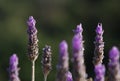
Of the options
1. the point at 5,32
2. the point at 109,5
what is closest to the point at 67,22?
the point at 109,5

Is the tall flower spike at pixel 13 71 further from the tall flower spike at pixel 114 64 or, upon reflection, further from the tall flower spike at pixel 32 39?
the tall flower spike at pixel 32 39

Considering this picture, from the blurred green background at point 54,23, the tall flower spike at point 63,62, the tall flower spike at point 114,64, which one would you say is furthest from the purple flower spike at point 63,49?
the blurred green background at point 54,23

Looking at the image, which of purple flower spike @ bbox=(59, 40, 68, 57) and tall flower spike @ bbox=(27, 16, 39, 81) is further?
tall flower spike @ bbox=(27, 16, 39, 81)

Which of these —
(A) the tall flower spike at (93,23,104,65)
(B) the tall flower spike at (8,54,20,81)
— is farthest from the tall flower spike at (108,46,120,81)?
(A) the tall flower spike at (93,23,104,65)

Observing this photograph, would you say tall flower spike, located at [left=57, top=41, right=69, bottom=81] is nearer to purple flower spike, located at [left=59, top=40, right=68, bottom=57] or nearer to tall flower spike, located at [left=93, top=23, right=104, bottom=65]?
purple flower spike, located at [left=59, top=40, right=68, bottom=57]

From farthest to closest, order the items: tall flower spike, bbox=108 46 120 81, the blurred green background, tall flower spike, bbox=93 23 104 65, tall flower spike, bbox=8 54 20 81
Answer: the blurred green background < tall flower spike, bbox=93 23 104 65 < tall flower spike, bbox=8 54 20 81 < tall flower spike, bbox=108 46 120 81

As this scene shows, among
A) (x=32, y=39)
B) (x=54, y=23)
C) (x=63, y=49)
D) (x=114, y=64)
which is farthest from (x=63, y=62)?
(x=54, y=23)
